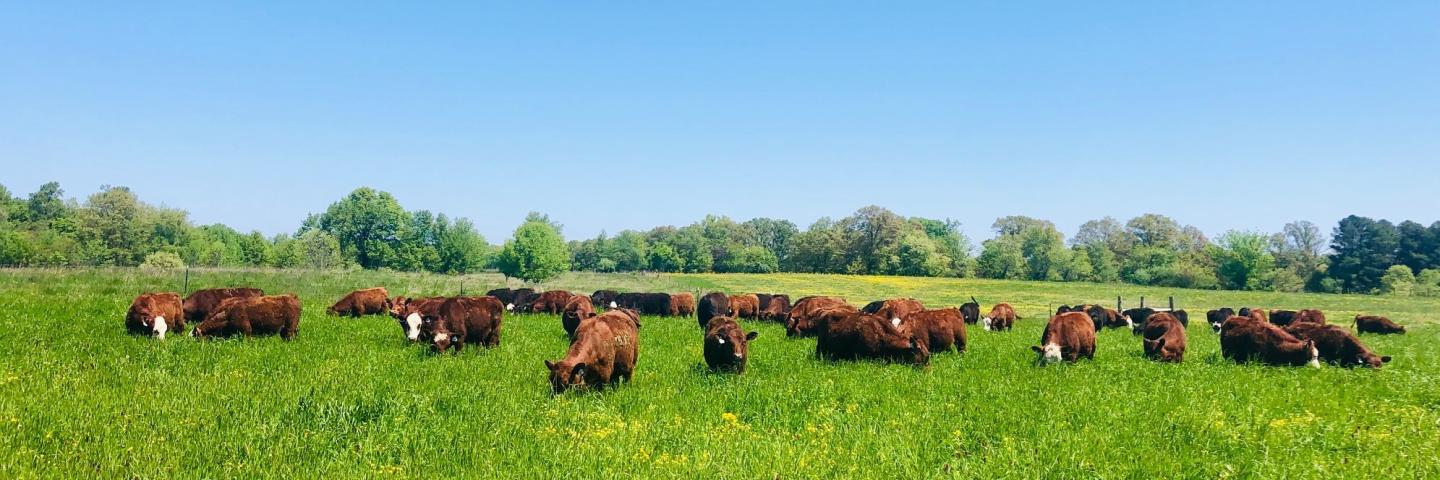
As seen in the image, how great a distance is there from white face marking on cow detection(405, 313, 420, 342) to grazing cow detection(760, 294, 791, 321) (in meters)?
15.9

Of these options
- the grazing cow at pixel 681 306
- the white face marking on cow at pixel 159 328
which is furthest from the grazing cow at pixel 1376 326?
the white face marking on cow at pixel 159 328

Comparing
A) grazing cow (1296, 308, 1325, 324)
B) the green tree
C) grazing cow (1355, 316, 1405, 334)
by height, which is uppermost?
the green tree

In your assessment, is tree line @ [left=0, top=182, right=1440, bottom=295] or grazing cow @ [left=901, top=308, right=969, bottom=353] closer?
grazing cow @ [left=901, top=308, right=969, bottom=353]

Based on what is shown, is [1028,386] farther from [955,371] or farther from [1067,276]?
[1067,276]

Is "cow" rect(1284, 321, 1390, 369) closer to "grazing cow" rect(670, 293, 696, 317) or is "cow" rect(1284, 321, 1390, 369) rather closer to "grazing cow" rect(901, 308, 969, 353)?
"grazing cow" rect(901, 308, 969, 353)

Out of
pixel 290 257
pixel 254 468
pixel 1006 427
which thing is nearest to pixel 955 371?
pixel 1006 427

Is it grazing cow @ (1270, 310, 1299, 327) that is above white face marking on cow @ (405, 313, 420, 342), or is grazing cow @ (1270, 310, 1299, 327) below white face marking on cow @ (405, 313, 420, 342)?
below

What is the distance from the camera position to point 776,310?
29141 mm

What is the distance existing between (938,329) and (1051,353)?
2771 mm

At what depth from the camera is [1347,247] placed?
87.6 meters

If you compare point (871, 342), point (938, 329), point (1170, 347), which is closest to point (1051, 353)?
point (938, 329)

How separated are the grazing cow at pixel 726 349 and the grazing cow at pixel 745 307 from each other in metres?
16.8

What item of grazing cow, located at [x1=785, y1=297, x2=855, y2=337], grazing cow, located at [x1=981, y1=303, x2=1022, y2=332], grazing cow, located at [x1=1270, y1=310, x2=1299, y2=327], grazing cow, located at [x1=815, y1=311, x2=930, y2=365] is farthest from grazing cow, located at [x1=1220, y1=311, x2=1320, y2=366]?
grazing cow, located at [x1=1270, y1=310, x2=1299, y2=327]

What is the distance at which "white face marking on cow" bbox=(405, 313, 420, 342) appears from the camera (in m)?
15.9
